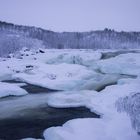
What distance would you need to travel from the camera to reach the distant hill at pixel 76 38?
3029 inches

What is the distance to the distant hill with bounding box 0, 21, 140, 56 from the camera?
252 feet

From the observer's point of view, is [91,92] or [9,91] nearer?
[91,92]

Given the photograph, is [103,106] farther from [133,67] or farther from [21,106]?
[133,67]

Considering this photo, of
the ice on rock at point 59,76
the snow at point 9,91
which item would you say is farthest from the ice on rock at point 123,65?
the snow at point 9,91

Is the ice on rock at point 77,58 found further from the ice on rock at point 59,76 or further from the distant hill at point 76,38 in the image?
the distant hill at point 76,38

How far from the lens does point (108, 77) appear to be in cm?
1869

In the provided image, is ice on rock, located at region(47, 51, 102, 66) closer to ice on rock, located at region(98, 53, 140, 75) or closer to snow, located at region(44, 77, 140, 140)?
ice on rock, located at region(98, 53, 140, 75)

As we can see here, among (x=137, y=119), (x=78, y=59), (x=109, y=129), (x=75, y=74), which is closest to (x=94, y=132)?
(x=109, y=129)

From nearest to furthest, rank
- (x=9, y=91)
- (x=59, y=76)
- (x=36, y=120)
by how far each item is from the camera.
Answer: (x=36, y=120)
(x=9, y=91)
(x=59, y=76)

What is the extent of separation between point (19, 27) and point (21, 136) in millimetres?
86352

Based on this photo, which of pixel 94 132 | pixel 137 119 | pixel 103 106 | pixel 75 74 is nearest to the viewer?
pixel 137 119

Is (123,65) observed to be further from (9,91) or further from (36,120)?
(36,120)

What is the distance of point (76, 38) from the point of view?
86.5m

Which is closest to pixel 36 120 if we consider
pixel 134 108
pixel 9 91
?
pixel 134 108
